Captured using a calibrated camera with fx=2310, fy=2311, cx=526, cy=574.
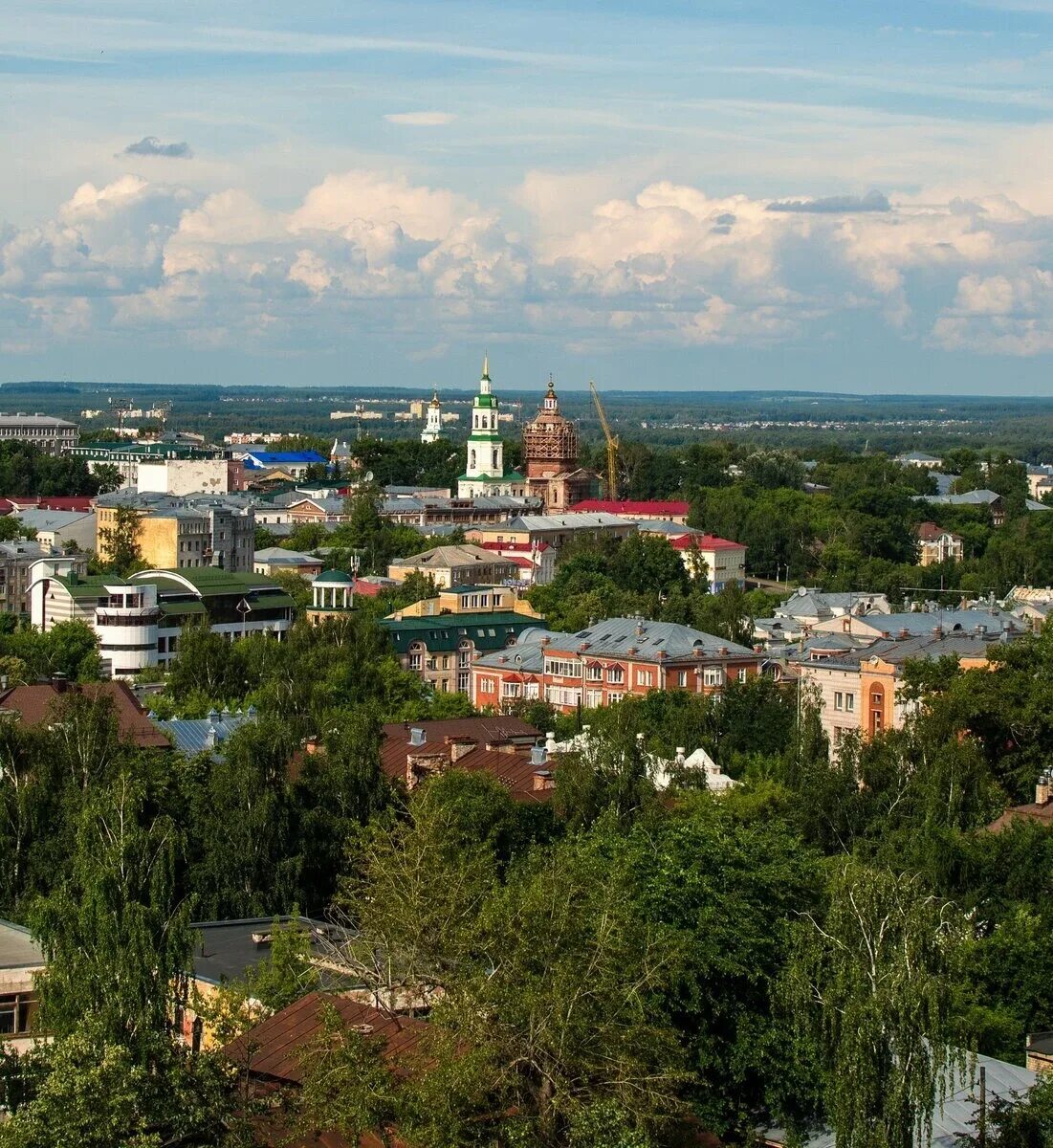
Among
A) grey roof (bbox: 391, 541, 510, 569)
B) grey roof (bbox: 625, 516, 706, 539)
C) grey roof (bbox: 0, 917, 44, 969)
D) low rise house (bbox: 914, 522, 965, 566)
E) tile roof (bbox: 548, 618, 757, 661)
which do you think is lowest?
low rise house (bbox: 914, 522, 965, 566)

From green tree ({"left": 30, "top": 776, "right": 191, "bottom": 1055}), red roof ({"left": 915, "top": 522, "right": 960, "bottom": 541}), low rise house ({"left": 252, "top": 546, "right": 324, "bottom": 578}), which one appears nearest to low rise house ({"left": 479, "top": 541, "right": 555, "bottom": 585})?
low rise house ({"left": 252, "top": 546, "right": 324, "bottom": 578})

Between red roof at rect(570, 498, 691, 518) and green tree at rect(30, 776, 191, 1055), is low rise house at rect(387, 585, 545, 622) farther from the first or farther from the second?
green tree at rect(30, 776, 191, 1055)

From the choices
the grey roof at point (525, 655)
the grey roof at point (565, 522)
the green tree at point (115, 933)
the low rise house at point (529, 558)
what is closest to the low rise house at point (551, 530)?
the grey roof at point (565, 522)

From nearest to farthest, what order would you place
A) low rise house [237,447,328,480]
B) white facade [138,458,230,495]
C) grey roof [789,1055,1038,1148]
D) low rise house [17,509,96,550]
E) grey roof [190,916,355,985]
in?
grey roof [789,1055,1038,1148], grey roof [190,916,355,985], low rise house [17,509,96,550], white facade [138,458,230,495], low rise house [237,447,328,480]

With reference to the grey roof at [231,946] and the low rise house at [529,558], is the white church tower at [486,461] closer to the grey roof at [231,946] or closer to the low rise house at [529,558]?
the low rise house at [529,558]

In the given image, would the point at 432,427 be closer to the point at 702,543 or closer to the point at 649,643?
the point at 702,543

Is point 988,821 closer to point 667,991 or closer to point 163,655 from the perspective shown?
point 667,991

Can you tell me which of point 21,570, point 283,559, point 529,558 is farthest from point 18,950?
point 529,558
